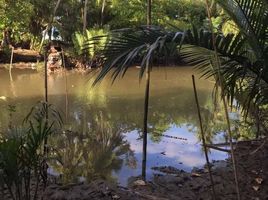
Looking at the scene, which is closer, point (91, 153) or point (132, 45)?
point (132, 45)

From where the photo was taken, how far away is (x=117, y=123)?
8547 mm

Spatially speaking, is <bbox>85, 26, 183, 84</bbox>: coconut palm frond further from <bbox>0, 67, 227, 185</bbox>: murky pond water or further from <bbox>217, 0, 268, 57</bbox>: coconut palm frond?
<bbox>217, 0, 268, 57</bbox>: coconut palm frond

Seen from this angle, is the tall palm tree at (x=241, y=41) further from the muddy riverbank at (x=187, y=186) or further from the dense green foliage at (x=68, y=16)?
the dense green foliage at (x=68, y=16)

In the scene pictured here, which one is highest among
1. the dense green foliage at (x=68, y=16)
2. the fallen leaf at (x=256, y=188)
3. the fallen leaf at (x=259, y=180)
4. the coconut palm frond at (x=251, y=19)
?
the dense green foliage at (x=68, y=16)

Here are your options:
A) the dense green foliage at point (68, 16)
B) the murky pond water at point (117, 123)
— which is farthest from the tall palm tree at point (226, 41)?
the dense green foliage at point (68, 16)

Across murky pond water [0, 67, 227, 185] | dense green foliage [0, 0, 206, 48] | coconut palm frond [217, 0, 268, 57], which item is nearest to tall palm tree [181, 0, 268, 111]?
coconut palm frond [217, 0, 268, 57]

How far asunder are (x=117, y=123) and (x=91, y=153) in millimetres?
2288

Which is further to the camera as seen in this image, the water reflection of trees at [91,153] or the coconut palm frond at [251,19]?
the water reflection of trees at [91,153]

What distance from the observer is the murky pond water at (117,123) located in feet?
19.6

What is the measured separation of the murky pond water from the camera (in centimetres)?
597

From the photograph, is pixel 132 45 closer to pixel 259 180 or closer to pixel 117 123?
pixel 259 180

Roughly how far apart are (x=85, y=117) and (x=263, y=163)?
4.16 meters

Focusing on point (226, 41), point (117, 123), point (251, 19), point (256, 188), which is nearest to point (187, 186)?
point (256, 188)

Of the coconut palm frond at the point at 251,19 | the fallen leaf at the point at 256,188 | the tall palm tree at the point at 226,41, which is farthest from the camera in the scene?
the fallen leaf at the point at 256,188
